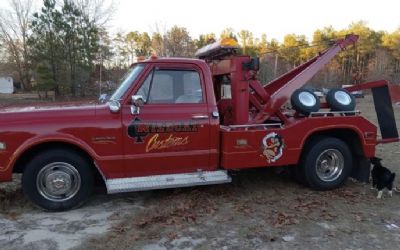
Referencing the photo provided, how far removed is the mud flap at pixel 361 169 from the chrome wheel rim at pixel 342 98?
3.15ft

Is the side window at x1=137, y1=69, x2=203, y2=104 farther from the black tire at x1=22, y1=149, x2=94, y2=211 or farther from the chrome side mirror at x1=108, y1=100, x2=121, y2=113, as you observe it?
the black tire at x1=22, y1=149, x2=94, y2=211

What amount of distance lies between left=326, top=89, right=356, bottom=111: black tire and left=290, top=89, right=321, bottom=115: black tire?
294mm

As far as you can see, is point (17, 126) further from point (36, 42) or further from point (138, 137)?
point (36, 42)

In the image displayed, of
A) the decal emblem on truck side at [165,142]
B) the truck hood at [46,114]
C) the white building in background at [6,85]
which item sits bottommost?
the decal emblem on truck side at [165,142]

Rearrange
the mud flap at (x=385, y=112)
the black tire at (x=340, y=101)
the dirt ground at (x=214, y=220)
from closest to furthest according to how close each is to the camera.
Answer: the dirt ground at (x=214, y=220) < the black tire at (x=340, y=101) < the mud flap at (x=385, y=112)

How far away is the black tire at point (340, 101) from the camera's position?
7.31 m

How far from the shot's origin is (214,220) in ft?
18.7

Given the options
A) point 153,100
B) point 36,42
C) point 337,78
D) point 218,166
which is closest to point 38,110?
point 153,100

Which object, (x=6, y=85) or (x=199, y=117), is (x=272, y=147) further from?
(x=6, y=85)

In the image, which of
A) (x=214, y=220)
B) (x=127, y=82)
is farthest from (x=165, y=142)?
(x=214, y=220)

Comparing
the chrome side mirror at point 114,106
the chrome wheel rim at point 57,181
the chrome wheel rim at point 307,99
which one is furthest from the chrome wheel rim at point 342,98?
the chrome wheel rim at point 57,181

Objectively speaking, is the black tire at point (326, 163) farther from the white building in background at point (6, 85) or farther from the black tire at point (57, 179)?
the white building in background at point (6, 85)

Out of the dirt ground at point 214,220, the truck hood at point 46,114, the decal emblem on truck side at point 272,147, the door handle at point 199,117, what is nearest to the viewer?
the dirt ground at point 214,220

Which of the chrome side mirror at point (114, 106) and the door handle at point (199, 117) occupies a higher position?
the chrome side mirror at point (114, 106)
